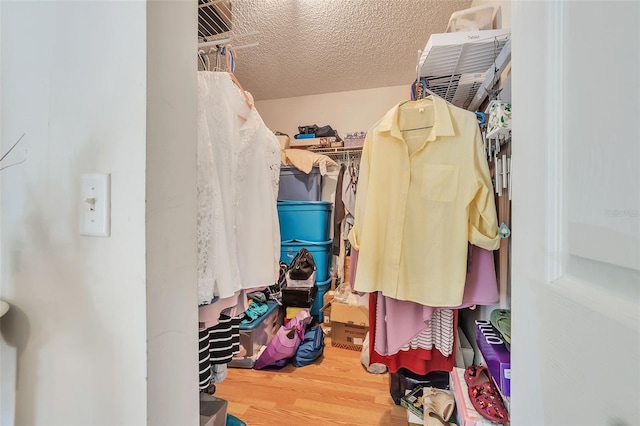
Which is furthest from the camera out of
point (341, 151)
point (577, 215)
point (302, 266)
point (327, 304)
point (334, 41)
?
point (341, 151)

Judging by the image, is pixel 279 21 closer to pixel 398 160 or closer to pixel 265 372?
pixel 398 160

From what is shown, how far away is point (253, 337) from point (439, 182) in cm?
160

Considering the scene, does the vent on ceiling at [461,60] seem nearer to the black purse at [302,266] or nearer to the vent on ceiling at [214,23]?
the vent on ceiling at [214,23]

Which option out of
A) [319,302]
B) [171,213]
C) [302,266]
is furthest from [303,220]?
[171,213]

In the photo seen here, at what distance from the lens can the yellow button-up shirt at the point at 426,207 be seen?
1.00 metres

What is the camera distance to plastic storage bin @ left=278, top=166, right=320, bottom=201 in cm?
260

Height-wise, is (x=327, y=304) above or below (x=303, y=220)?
below

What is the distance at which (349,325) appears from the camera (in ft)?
6.75

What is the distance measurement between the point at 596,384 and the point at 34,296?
33.0 inches

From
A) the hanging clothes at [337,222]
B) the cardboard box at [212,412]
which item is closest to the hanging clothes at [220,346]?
the cardboard box at [212,412]

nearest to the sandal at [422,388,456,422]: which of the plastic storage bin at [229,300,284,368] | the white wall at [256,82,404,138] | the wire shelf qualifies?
the plastic storage bin at [229,300,284,368]

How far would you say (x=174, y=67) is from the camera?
463 millimetres

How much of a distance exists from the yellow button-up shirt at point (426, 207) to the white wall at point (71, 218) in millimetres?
824

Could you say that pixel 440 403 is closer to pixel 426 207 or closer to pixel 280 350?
pixel 426 207
